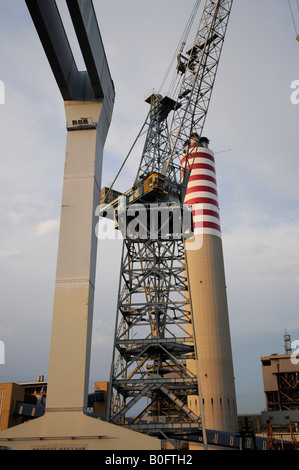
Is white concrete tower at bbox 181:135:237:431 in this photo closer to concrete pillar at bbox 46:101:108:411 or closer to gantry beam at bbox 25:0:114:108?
gantry beam at bbox 25:0:114:108

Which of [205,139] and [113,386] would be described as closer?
[113,386]

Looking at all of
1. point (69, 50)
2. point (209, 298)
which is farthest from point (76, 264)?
point (209, 298)

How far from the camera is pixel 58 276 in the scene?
24.8m

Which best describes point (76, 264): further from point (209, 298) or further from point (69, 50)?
point (209, 298)

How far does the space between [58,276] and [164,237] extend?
20626 millimetres

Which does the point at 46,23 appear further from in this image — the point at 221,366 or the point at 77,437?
the point at 221,366

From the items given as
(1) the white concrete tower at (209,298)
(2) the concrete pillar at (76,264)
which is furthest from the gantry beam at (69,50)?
(1) the white concrete tower at (209,298)

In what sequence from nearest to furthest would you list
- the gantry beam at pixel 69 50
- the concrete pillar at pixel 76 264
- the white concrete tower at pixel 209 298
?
the concrete pillar at pixel 76 264
the gantry beam at pixel 69 50
the white concrete tower at pixel 209 298

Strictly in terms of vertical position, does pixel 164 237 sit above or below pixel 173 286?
above

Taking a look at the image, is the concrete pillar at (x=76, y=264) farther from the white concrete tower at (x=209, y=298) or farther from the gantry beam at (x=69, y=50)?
the white concrete tower at (x=209, y=298)

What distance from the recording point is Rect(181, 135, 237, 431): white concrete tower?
47531 mm

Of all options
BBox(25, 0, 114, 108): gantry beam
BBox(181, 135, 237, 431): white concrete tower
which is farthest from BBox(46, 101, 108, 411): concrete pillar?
BBox(181, 135, 237, 431): white concrete tower

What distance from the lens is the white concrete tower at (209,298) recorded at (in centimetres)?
4753

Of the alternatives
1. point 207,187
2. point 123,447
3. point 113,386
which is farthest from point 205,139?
point 123,447
